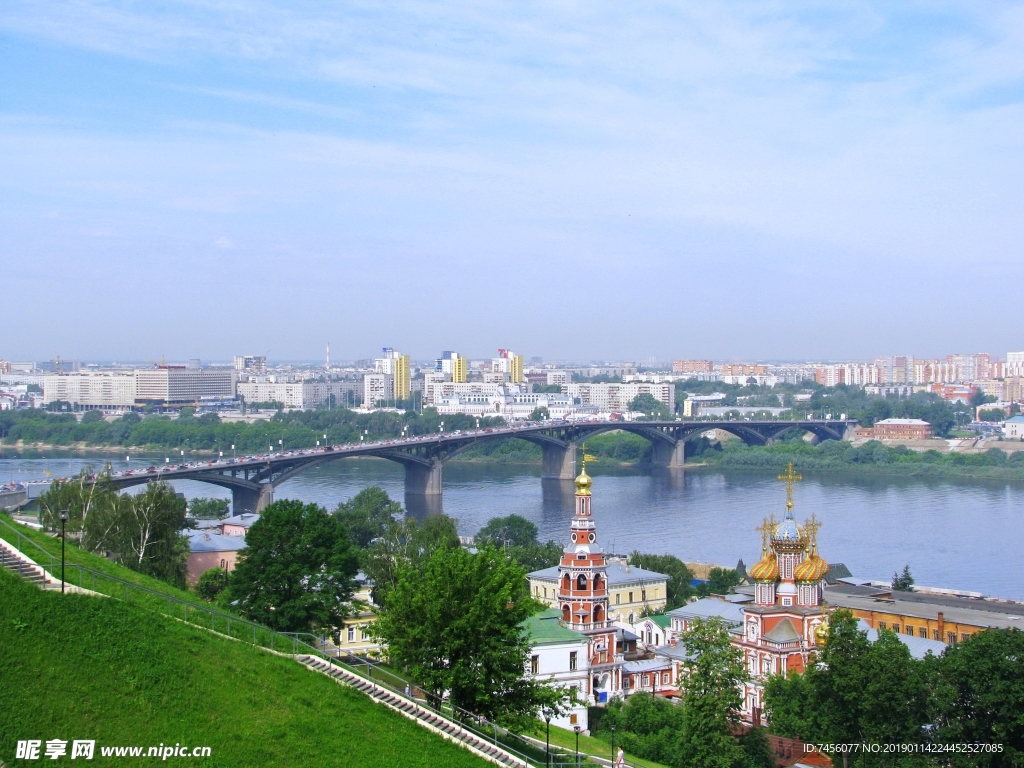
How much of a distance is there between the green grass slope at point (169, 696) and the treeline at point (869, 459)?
1419 inches

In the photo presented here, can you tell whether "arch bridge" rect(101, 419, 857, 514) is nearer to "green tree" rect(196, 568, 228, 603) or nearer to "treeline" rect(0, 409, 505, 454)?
"green tree" rect(196, 568, 228, 603)

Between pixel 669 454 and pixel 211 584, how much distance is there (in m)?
32.2

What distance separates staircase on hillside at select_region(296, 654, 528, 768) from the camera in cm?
747

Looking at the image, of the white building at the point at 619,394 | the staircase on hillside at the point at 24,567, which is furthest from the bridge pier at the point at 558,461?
the staircase on hillside at the point at 24,567

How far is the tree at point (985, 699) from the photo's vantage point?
29.5ft

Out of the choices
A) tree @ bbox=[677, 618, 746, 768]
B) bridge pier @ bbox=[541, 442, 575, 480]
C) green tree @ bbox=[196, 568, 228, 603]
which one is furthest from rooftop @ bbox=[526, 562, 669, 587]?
bridge pier @ bbox=[541, 442, 575, 480]

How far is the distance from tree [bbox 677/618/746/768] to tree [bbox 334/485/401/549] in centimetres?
1055

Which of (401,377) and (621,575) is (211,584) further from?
(401,377)

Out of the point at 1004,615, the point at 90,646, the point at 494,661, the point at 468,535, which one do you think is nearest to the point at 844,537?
the point at 468,535

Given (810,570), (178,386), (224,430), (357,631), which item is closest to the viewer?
(810,570)

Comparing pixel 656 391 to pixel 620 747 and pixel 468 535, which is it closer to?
pixel 468 535

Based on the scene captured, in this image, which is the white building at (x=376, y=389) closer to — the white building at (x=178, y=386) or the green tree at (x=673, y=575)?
the white building at (x=178, y=386)

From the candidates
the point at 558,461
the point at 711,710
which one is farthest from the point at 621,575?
the point at 558,461

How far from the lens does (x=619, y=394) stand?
7519 centimetres
